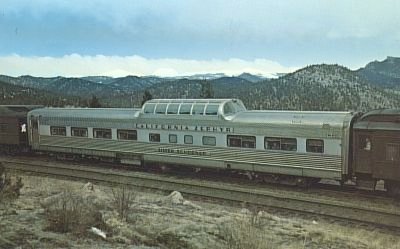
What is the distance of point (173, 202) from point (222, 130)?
455 centimetres

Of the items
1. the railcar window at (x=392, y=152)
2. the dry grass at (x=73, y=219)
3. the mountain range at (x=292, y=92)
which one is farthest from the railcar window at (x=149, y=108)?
the mountain range at (x=292, y=92)

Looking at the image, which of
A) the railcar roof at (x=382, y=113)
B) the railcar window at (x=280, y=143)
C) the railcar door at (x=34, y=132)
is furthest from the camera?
the railcar door at (x=34, y=132)

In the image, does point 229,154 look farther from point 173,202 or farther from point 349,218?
point 349,218

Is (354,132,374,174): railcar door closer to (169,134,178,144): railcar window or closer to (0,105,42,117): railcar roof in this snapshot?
(169,134,178,144): railcar window

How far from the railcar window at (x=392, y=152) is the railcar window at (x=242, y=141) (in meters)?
4.93

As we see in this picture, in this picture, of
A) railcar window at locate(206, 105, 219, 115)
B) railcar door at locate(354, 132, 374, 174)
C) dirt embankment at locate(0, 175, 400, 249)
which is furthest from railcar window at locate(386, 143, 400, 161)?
railcar window at locate(206, 105, 219, 115)

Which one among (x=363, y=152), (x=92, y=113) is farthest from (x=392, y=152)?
(x=92, y=113)

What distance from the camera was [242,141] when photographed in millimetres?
18859

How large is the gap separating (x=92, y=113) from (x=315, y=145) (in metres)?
12.2

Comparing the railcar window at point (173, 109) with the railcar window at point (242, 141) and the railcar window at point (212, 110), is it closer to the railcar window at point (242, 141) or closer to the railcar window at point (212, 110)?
the railcar window at point (212, 110)

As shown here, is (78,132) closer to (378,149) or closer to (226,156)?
(226,156)

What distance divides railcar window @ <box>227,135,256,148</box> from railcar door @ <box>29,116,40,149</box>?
1310 centimetres

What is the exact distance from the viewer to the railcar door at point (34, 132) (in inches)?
1073

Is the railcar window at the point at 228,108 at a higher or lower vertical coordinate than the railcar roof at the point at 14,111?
higher
